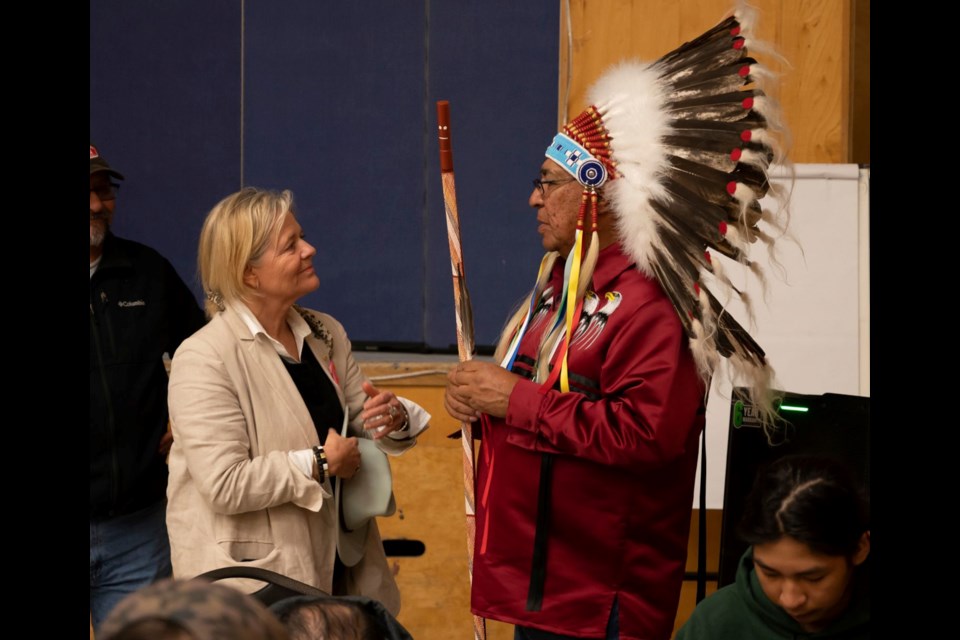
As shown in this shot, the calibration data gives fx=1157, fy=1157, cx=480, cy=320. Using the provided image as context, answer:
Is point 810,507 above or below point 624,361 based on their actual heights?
below

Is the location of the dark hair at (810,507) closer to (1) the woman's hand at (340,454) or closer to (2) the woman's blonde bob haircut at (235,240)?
(1) the woman's hand at (340,454)

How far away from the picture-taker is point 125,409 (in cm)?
320

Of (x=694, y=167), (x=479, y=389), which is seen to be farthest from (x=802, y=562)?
(x=694, y=167)

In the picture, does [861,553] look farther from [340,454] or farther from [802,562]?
[340,454]

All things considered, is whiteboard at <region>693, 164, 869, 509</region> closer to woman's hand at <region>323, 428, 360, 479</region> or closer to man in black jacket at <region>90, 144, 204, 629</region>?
woman's hand at <region>323, 428, 360, 479</region>

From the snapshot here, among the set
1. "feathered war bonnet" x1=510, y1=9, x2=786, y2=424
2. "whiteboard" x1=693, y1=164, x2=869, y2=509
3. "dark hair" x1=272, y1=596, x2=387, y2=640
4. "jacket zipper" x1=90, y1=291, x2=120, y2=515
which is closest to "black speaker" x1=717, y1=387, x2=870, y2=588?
"whiteboard" x1=693, y1=164, x2=869, y2=509

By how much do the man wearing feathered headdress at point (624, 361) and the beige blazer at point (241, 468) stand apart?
0.37m

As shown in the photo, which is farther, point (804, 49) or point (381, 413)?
point (804, 49)

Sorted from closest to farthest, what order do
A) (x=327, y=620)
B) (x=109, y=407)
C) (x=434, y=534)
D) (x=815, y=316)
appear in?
1. (x=327, y=620)
2. (x=109, y=407)
3. (x=815, y=316)
4. (x=434, y=534)

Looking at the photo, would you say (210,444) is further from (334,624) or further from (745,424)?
(745,424)

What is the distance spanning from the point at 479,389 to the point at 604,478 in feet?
1.02

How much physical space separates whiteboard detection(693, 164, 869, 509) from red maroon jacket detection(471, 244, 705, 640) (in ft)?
3.53

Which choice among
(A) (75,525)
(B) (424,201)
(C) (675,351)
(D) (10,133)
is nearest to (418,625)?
(B) (424,201)

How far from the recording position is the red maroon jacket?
2.24 meters
